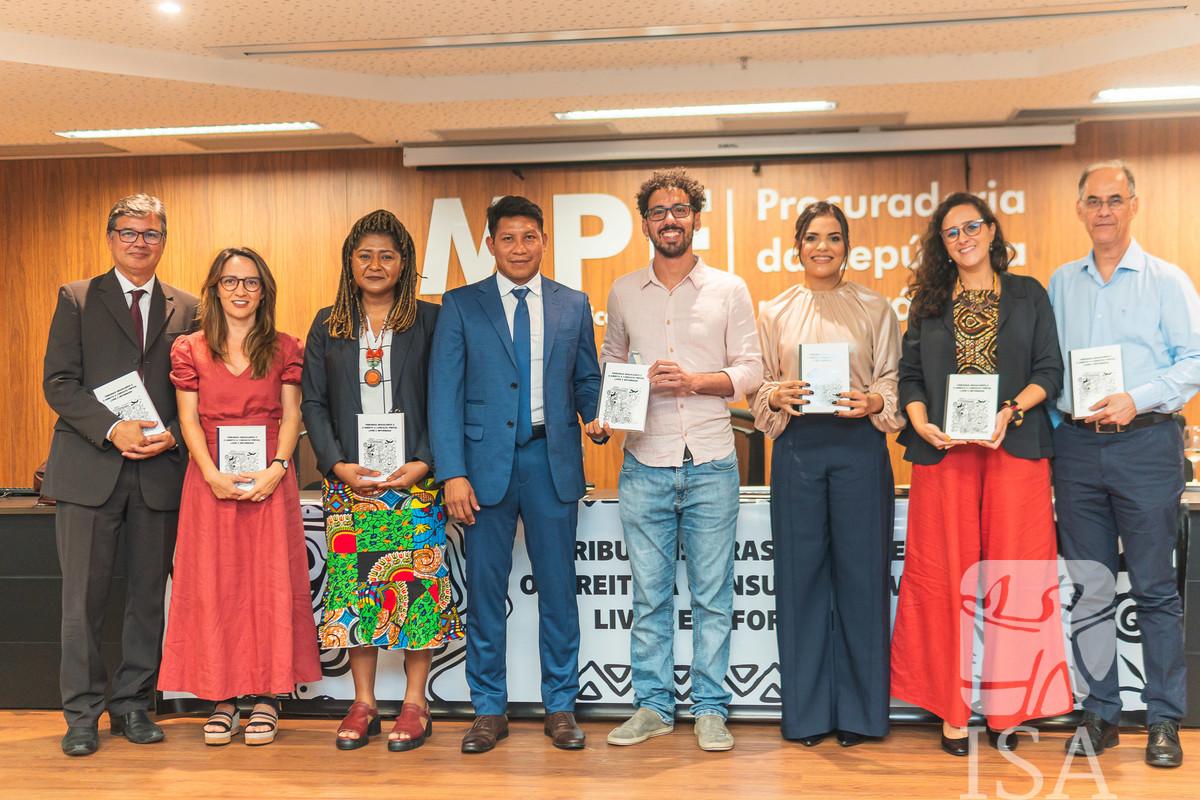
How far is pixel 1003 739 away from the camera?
3266mm

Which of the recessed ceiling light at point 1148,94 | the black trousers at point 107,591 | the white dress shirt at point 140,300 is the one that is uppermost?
the recessed ceiling light at point 1148,94

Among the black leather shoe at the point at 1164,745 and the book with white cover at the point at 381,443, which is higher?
the book with white cover at the point at 381,443

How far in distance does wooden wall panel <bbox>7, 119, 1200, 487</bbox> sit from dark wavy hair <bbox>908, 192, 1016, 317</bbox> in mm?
3502

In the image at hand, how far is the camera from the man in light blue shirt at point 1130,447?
3.18m

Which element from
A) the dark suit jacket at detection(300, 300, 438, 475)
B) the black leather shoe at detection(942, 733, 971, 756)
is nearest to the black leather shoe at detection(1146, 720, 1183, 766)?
the black leather shoe at detection(942, 733, 971, 756)

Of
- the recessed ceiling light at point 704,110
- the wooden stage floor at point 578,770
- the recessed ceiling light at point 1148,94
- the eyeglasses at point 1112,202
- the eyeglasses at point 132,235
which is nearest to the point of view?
the wooden stage floor at point 578,770

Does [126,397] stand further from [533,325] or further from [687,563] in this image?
[687,563]

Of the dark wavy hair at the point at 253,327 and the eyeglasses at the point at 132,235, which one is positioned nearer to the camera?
the dark wavy hair at the point at 253,327

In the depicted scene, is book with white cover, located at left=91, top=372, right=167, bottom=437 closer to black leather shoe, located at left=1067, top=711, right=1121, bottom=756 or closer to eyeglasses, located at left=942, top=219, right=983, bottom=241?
eyeglasses, located at left=942, top=219, right=983, bottom=241

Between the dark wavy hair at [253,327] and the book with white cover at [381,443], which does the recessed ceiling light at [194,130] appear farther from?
the book with white cover at [381,443]

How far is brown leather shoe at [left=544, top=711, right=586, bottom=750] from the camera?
338cm

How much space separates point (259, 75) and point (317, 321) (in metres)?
2.44

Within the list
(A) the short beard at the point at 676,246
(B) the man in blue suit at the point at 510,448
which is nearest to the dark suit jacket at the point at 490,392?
(B) the man in blue suit at the point at 510,448

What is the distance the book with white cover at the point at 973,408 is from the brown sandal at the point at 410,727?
1.99m
